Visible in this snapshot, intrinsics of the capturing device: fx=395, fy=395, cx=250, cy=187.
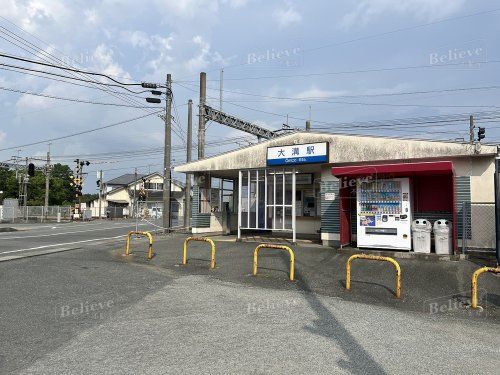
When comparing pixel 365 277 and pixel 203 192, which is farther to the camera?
pixel 203 192

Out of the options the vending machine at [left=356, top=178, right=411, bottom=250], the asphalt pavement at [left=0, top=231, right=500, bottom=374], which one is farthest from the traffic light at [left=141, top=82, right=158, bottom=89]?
the vending machine at [left=356, top=178, right=411, bottom=250]

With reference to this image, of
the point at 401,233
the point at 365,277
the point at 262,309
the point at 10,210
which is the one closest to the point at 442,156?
the point at 401,233

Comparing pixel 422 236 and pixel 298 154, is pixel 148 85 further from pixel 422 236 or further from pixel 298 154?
pixel 422 236

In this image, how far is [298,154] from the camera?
1535 cm

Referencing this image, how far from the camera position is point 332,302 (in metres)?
7.50

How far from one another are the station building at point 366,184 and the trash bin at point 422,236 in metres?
0.21

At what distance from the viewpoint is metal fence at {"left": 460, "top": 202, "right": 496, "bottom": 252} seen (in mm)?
12281

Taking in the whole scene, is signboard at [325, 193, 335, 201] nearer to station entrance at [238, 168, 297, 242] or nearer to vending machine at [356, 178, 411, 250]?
station entrance at [238, 168, 297, 242]

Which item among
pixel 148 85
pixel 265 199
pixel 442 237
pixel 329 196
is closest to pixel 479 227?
pixel 442 237

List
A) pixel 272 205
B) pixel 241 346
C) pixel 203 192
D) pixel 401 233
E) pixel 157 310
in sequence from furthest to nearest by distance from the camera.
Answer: pixel 203 192 < pixel 272 205 < pixel 401 233 < pixel 157 310 < pixel 241 346

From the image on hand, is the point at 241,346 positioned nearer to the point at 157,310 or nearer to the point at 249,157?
the point at 157,310

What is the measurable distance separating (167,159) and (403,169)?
13.4 meters

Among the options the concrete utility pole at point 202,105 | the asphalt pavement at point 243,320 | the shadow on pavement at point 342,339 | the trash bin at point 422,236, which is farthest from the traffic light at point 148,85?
the shadow on pavement at point 342,339

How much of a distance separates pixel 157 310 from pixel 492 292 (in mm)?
6733
